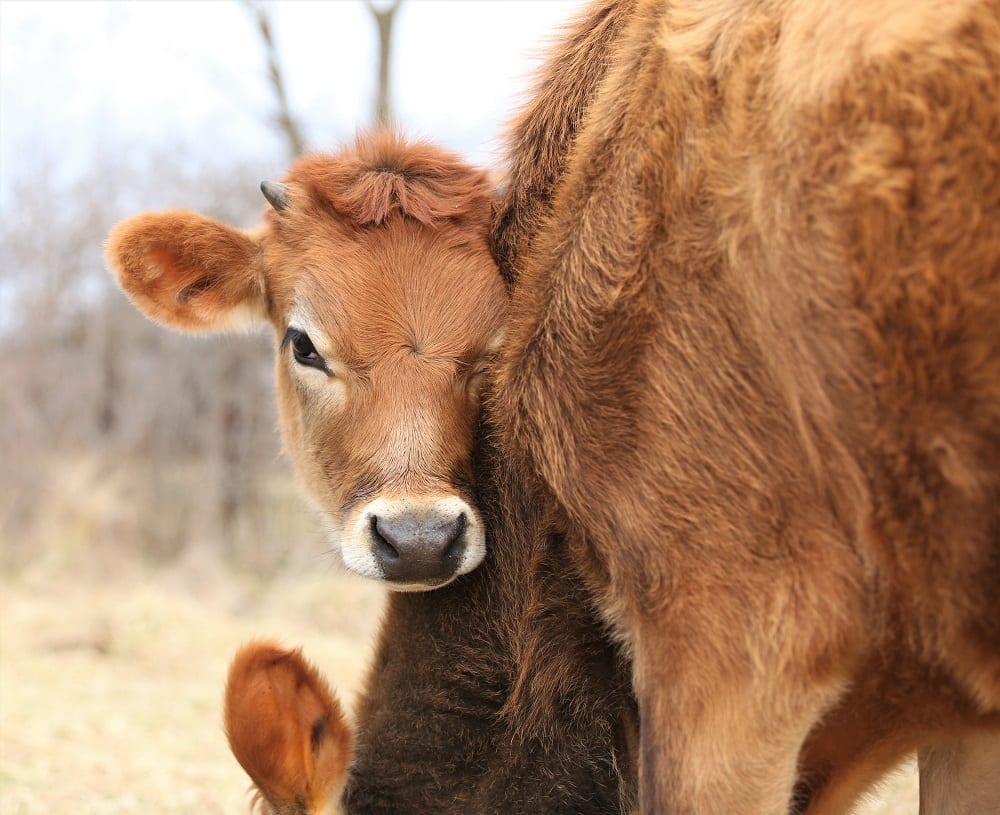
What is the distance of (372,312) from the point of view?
10.5ft

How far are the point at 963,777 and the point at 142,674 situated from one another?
6338 millimetres

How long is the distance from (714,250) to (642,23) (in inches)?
28.7

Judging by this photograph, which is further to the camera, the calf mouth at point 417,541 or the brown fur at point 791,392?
the calf mouth at point 417,541

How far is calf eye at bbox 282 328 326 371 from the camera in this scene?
3.35m

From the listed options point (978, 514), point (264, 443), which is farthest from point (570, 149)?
point (264, 443)

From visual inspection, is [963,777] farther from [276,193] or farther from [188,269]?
[188,269]

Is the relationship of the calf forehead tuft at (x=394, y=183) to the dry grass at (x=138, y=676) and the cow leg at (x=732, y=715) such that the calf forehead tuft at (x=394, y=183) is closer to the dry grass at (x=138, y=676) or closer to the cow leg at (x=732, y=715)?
the dry grass at (x=138, y=676)

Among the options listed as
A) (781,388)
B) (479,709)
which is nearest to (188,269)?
(479,709)

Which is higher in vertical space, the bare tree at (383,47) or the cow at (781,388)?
the cow at (781,388)

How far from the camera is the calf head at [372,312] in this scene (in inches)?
116

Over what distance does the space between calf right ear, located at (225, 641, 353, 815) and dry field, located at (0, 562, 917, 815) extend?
0.48 metres

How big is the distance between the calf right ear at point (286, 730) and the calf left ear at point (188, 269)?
4.26 feet

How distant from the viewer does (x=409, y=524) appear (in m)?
2.84

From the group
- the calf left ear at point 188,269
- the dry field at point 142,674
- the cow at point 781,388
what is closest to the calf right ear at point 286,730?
the dry field at point 142,674
